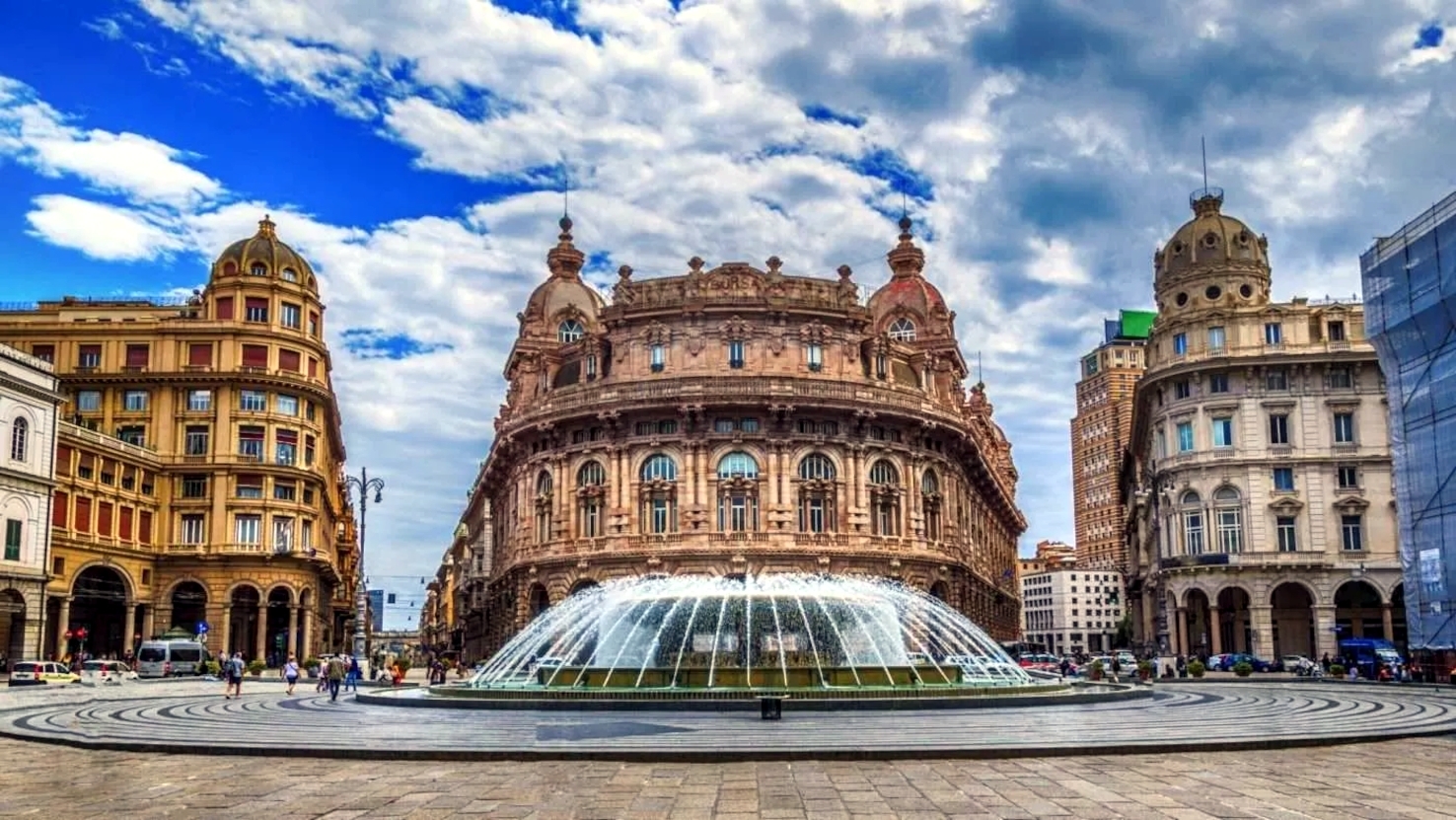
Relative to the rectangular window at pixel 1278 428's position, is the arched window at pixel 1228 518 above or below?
below

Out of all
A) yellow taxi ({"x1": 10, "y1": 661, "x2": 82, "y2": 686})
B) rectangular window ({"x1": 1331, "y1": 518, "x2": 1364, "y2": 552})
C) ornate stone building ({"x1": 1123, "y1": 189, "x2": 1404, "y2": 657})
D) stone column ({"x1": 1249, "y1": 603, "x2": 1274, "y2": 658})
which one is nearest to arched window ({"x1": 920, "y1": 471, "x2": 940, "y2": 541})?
ornate stone building ({"x1": 1123, "y1": 189, "x2": 1404, "y2": 657})

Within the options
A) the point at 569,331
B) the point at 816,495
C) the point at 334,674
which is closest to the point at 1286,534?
the point at 816,495

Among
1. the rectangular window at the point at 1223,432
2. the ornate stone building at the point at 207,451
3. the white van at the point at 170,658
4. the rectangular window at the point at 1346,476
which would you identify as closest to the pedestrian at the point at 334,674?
the white van at the point at 170,658

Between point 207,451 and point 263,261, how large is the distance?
→ 1081cm

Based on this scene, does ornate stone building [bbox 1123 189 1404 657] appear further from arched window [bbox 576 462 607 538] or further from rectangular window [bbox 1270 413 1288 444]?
arched window [bbox 576 462 607 538]

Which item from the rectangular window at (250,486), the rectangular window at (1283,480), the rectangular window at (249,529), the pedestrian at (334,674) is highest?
the rectangular window at (250,486)

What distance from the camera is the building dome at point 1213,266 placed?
224ft

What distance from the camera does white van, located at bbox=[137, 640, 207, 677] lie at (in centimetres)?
5762

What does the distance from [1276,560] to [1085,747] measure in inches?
1968

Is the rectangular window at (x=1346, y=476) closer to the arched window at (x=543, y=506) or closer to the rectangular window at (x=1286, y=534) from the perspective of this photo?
the rectangular window at (x=1286, y=534)

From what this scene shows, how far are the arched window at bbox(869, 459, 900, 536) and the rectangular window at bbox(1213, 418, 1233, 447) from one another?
15567 mm

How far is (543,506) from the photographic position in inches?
2648

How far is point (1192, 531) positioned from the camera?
6631 cm

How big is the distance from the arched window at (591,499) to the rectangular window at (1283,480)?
31.9 m
